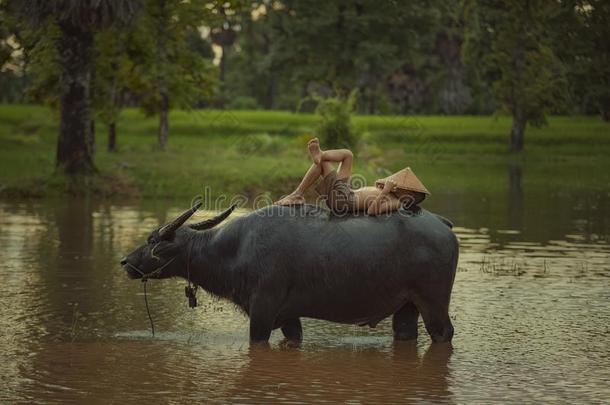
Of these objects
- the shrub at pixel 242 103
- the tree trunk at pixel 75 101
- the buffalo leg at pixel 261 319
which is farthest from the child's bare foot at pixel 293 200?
the shrub at pixel 242 103

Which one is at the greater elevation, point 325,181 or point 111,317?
point 325,181

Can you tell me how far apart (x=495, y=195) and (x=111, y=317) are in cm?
2076

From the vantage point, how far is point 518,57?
60031 millimetres

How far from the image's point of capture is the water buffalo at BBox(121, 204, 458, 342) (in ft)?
41.6

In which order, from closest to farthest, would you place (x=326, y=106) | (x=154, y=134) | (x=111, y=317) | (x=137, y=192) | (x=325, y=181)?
(x=325, y=181) → (x=111, y=317) → (x=137, y=192) → (x=326, y=106) → (x=154, y=134)

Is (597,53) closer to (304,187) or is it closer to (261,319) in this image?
(304,187)

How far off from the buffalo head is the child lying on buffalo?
0.93 meters

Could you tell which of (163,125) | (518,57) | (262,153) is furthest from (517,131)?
(262,153)

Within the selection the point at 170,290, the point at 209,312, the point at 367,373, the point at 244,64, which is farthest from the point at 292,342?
the point at 244,64

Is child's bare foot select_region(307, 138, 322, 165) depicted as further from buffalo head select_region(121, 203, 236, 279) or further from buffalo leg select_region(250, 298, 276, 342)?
buffalo leg select_region(250, 298, 276, 342)

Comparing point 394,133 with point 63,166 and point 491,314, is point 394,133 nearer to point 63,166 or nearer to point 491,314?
point 63,166

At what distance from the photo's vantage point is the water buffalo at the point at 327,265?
1269 cm

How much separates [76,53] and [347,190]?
2092 cm

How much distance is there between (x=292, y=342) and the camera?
1315 cm
